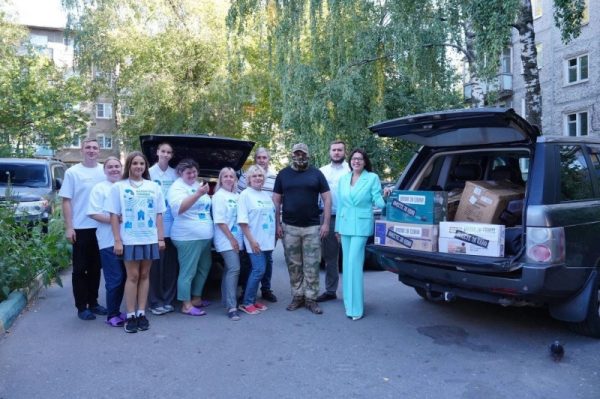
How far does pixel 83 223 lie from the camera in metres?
5.30

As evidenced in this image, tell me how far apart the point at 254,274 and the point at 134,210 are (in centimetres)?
146

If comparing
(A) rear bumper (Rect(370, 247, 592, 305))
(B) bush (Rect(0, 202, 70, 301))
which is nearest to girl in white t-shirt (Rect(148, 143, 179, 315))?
(B) bush (Rect(0, 202, 70, 301))

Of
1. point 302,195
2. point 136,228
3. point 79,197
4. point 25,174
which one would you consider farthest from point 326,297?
point 25,174

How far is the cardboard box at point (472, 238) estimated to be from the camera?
14.1 ft

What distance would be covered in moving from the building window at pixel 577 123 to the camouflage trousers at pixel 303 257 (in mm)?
21280

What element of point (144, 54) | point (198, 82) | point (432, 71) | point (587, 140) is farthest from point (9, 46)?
point (587, 140)

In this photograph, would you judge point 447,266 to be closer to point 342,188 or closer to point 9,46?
point 342,188

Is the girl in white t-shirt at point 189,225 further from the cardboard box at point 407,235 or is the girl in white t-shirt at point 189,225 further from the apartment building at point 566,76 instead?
the apartment building at point 566,76

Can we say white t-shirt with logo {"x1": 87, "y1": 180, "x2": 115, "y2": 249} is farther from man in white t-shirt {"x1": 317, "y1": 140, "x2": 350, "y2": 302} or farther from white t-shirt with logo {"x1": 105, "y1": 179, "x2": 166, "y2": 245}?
man in white t-shirt {"x1": 317, "y1": 140, "x2": 350, "y2": 302}

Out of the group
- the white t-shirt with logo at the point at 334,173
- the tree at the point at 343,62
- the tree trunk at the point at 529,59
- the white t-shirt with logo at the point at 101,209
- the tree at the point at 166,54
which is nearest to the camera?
the white t-shirt with logo at the point at 101,209

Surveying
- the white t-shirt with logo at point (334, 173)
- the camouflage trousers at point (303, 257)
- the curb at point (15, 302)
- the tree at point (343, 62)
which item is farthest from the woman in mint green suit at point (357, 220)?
the tree at point (343, 62)

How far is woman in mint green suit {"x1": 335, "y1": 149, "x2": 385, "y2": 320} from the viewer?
5.42m

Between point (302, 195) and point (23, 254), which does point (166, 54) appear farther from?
point (302, 195)

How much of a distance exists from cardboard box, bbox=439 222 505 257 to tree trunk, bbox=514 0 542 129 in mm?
6703
